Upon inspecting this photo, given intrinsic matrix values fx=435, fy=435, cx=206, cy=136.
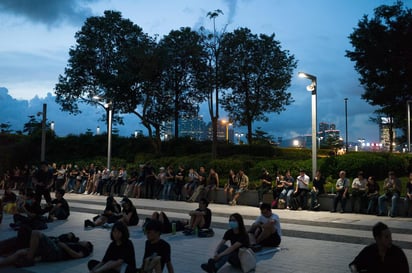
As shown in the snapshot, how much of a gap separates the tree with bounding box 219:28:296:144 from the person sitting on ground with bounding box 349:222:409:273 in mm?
25126

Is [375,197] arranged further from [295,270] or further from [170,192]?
[170,192]

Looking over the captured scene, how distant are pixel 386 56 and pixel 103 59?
2098 centimetres

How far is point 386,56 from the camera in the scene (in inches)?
1182

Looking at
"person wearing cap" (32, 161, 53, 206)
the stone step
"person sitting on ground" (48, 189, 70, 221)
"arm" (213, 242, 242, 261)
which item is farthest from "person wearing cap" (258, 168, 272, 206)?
"arm" (213, 242, 242, 261)

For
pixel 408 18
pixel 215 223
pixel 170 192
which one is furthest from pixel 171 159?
pixel 408 18

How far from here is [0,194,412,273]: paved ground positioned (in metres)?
7.54

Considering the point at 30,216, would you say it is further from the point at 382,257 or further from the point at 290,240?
the point at 382,257

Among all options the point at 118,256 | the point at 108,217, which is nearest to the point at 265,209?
the point at 118,256

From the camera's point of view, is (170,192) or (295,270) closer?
(295,270)

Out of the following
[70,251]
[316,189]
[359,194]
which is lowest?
[70,251]

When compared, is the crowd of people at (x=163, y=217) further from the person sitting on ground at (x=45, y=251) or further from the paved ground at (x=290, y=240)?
the paved ground at (x=290, y=240)

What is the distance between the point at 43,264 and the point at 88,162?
84.5ft

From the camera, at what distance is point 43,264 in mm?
7645

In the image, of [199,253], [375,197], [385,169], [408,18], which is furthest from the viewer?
[408,18]
